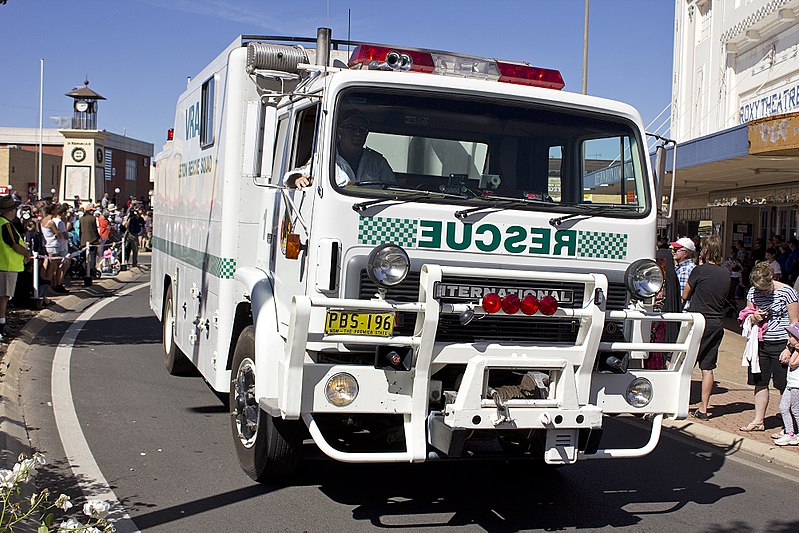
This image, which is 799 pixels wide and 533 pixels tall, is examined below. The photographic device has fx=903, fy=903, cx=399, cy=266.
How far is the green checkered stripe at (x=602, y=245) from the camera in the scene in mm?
5973

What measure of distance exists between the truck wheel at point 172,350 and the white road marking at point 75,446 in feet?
3.82

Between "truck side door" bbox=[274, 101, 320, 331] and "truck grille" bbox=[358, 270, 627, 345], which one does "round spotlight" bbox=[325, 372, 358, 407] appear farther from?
"truck side door" bbox=[274, 101, 320, 331]

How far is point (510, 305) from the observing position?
5.46 meters

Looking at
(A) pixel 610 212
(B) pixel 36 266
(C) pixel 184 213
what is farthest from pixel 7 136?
(A) pixel 610 212

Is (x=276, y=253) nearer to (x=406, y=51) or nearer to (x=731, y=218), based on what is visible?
(x=406, y=51)

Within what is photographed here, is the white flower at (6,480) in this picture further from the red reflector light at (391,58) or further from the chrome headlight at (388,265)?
the red reflector light at (391,58)

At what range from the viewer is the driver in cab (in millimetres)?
5660

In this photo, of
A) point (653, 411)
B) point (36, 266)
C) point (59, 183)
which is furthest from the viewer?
point (59, 183)

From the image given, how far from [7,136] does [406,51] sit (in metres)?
76.4

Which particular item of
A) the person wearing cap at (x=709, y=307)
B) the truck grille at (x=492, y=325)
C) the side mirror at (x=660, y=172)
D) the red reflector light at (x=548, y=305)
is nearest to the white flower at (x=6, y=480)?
the truck grille at (x=492, y=325)

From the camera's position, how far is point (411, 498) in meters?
6.45

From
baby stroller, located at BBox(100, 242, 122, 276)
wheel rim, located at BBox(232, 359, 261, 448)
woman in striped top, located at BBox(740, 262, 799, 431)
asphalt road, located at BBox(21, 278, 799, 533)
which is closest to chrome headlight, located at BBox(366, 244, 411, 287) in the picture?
wheel rim, located at BBox(232, 359, 261, 448)

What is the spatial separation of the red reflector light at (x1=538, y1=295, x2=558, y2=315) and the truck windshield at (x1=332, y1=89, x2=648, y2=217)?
27.7 inches

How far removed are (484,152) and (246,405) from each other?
2.54 m
